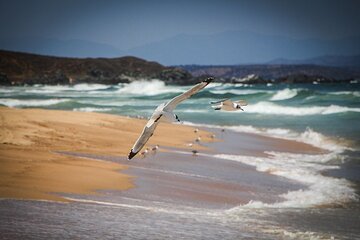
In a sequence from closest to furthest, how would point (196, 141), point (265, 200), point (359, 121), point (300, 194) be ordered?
point (265, 200)
point (300, 194)
point (196, 141)
point (359, 121)

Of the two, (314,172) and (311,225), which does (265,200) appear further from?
(314,172)

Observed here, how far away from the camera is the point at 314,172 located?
36.3 feet

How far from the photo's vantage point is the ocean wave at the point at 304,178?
8.15 metres

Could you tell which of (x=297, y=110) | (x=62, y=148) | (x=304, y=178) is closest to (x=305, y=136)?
(x=304, y=178)

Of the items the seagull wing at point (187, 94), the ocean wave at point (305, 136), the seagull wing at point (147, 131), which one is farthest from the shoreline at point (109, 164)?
the seagull wing at point (187, 94)

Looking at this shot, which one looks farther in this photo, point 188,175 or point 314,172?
point 314,172

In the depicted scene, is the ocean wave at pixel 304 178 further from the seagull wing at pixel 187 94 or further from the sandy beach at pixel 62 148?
the seagull wing at pixel 187 94

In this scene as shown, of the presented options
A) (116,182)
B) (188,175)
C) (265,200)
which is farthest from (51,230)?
(188,175)

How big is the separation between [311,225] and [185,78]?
92323 millimetres

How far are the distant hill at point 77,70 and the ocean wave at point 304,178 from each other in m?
71.5

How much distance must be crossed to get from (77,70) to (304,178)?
100 meters

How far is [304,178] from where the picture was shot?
406 inches

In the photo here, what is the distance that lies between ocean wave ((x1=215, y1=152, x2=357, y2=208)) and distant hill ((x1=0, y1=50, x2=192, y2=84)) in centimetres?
7147

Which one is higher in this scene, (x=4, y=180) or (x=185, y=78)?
(x=185, y=78)
